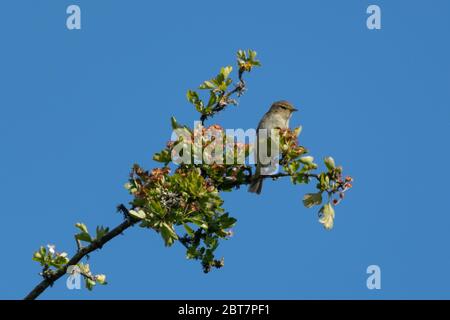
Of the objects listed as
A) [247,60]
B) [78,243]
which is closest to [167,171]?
[78,243]

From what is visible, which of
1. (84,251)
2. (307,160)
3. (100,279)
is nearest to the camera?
(84,251)

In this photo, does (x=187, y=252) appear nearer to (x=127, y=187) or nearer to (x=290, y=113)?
(x=127, y=187)

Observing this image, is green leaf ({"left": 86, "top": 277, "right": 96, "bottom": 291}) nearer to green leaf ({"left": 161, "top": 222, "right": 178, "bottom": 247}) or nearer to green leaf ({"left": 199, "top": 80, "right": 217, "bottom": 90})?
green leaf ({"left": 161, "top": 222, "right": 178, "bottom": 247})

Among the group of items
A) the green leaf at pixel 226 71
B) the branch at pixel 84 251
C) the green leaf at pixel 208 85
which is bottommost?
the branch at pixel 84 251

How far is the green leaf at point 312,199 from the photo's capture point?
5.42 metres

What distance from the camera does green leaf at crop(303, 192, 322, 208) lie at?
17.8ft

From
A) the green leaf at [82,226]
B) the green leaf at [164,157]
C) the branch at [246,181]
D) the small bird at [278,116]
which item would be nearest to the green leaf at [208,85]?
the green leaf at [164,157]

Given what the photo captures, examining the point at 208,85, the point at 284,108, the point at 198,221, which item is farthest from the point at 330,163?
the point at 284,108

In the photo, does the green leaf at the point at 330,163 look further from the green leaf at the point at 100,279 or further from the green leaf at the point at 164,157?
the green leaf at the point at 100,279

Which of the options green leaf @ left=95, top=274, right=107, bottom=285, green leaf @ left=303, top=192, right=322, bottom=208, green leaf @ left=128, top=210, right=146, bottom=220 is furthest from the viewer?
green leaf @ left=95, top=274, right=107, bottom=285

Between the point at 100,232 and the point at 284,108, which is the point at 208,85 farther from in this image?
the point at 284,108

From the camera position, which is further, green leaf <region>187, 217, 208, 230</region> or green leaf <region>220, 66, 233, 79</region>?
green leaf <region>220, 66, 233, 79</region>

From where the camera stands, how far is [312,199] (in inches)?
214

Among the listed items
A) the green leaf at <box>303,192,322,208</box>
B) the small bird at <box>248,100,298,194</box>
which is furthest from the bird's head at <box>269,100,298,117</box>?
the green leaf at <box>303,192,322,208</box>
